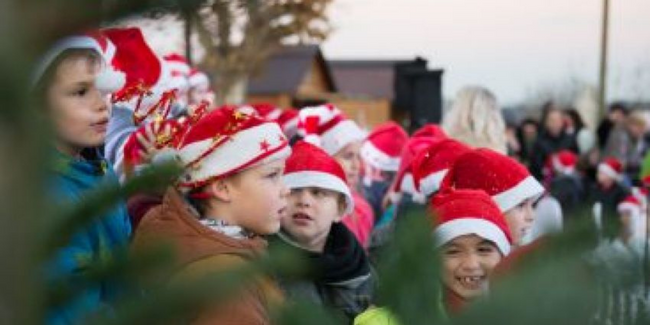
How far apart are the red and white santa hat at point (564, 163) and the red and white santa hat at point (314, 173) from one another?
7147mm

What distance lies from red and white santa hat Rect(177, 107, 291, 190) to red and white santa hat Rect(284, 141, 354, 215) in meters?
0.96

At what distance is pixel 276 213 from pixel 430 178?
82.4 inches

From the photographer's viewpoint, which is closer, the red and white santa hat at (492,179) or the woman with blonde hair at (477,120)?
the red and white santa hat at (492,179)

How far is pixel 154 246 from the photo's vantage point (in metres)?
0.78

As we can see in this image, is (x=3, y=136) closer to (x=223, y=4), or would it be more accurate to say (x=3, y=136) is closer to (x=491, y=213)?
(x=223, y=4)

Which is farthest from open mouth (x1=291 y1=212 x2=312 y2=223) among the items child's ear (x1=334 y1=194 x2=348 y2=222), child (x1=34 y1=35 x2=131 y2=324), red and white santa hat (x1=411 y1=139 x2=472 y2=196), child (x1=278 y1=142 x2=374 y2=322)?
child (x1=34 y1=35 x2=131 y2=324)

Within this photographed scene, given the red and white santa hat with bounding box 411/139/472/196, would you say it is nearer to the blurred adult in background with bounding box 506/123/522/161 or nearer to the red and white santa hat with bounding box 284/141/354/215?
the red and white santa hat with bounding box 284/141/354/215

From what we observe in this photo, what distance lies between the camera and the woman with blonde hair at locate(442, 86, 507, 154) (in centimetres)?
636

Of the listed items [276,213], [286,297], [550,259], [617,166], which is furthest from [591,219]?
[617,166]

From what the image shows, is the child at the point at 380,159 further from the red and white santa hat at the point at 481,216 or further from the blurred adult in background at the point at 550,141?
the blurred adult in background at the point at 550,141

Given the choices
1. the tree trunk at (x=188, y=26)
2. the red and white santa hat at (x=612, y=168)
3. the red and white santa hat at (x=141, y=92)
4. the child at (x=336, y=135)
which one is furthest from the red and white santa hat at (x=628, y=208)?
the red and white santa hat at (x=612, y=168)

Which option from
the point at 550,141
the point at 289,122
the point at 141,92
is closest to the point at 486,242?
the point at 141,92

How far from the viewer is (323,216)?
14.0ft

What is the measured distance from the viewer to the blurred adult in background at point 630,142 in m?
12.5
